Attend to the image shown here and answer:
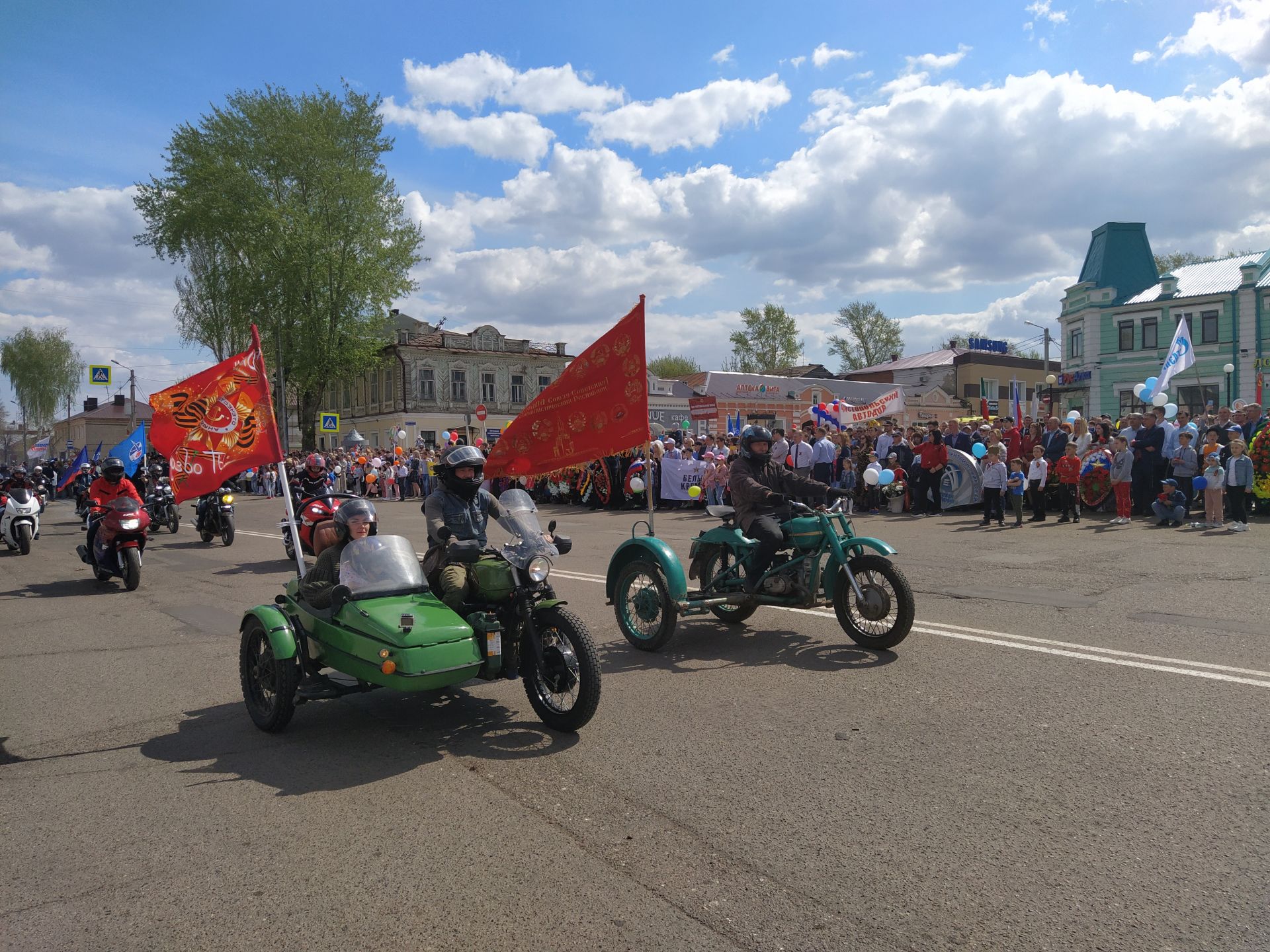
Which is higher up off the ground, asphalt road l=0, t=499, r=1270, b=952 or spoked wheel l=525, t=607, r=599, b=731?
spoked wheel l=525, t=607, r=599, b=731

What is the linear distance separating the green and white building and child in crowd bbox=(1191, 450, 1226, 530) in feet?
105

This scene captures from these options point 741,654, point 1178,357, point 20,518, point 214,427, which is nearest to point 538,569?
point 741,654

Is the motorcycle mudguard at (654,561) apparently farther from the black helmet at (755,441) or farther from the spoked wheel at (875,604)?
the spoked wheel at (875,604)

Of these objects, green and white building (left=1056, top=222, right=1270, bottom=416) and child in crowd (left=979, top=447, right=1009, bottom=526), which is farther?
green and white building (left=1056, top=222, right=1270, bottom=416)

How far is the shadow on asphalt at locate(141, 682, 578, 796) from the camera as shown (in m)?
4.76

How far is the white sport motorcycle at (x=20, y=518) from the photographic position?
16219 mm

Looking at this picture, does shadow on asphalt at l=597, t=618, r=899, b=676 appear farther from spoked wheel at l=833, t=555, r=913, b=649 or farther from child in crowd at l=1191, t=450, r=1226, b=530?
child in crowd at l=1191, t=450, r=1226, b=530

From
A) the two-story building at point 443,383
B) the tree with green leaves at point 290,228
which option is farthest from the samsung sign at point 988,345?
the tree with green leaves at point 290,228

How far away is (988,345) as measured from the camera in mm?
82500

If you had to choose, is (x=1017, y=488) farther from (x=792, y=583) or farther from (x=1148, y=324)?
(x=1148, y=324)

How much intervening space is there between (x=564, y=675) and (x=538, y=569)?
0.65m

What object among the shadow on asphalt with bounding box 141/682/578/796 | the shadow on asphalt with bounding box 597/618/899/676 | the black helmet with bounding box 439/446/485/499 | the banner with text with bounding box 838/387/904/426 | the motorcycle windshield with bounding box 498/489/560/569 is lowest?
the shadow on asphalt with bounding box 141/682/578/796

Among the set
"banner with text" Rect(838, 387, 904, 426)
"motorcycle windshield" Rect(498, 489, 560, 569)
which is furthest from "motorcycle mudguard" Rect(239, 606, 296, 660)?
"banner with text" Rect(838, 387, 904, 426)

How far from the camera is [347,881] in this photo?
3.49m
